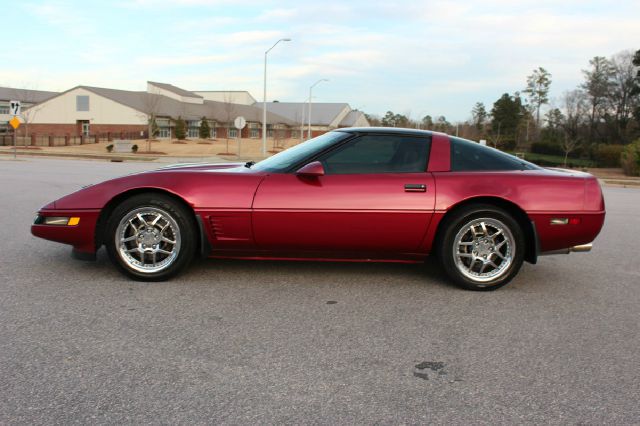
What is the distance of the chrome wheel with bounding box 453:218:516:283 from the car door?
1.19 feet

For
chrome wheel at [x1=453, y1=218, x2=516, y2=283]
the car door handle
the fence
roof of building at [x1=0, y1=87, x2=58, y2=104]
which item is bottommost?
chrome wheel at [x1=453, y1=218, x2=516, y2=283]

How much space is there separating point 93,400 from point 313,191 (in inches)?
95.4

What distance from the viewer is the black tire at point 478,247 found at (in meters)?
4.59

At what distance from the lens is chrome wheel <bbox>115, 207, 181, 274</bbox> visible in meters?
4.52

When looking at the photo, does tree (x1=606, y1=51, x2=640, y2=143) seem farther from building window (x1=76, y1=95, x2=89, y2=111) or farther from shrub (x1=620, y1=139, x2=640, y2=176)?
building window (x1=76, y1=95, x2=89, y2=111)

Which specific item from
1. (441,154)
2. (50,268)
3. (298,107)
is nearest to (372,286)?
(441,154)

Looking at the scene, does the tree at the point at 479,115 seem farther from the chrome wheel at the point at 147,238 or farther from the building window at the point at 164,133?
the chrome wheel at the point at 147,238

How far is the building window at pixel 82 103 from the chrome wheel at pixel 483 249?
71.9 meters

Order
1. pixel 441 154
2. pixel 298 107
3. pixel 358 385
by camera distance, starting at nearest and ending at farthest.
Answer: pixel 358 385
pixel 441 154
pixel 298 107

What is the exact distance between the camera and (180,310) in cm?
392

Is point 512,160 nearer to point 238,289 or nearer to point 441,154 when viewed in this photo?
point 441,154

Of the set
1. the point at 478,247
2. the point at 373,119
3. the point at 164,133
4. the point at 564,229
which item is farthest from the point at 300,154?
the point at 373,119

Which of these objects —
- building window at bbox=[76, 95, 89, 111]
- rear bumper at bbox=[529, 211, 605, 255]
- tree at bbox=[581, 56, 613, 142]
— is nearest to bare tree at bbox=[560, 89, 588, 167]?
tree at bbox=[581, 56, 613, 142]

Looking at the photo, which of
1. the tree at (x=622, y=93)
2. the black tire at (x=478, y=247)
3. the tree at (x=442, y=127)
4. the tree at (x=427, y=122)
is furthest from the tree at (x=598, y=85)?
the black tire at (x=478, y=247)
